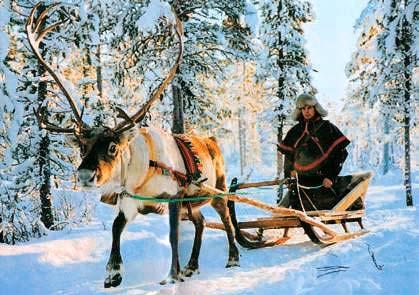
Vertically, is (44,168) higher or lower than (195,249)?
higher

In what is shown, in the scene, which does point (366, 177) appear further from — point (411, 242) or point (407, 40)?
point (407, 40)

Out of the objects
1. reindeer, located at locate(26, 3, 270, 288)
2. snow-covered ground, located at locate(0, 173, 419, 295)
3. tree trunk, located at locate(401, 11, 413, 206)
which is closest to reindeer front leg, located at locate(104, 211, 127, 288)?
reindeer, located at locate(26, 3, 270, 288)

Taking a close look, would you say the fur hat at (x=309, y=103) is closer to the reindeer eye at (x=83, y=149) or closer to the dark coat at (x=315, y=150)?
the dark coat at (x=315, y=150)

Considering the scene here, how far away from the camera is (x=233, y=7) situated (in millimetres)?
13711

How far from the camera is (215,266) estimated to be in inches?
280

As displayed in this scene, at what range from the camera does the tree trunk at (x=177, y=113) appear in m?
13.6

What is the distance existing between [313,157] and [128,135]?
4.34 m

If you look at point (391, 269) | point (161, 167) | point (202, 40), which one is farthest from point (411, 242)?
point (202, 40)

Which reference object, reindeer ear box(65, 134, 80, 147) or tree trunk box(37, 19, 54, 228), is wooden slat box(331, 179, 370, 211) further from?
tree trunk box(37, 19, 54, 228)

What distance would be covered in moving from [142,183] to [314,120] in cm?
415

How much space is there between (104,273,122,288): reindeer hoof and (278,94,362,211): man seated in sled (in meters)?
3.86

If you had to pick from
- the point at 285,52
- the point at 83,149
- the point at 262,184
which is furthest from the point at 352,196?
the point at 285,52

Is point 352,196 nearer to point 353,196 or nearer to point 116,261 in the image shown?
point 353,196

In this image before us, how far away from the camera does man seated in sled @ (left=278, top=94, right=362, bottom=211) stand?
8.28m
